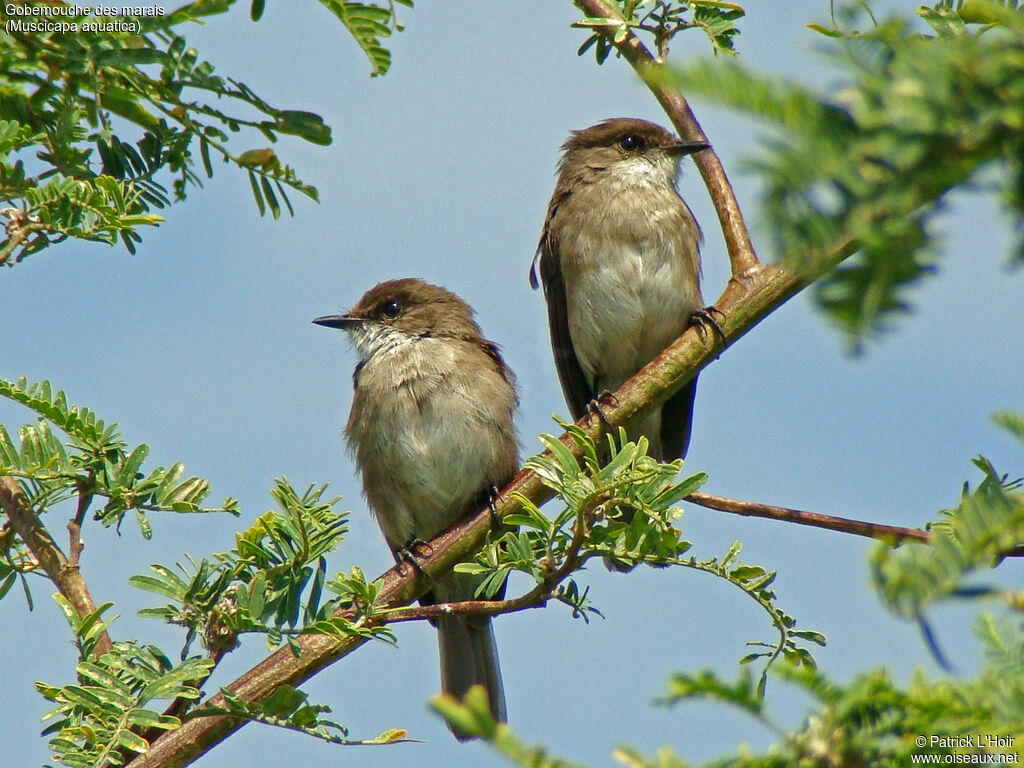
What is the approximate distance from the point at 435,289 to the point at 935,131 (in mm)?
6587

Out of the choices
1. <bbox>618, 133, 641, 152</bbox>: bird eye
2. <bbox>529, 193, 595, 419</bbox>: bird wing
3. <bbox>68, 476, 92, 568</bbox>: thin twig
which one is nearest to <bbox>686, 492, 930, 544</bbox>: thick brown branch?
<bbox>68, 476, 92, 568</bbox>: thin twig

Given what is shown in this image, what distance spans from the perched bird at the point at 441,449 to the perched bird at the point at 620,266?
570 mm

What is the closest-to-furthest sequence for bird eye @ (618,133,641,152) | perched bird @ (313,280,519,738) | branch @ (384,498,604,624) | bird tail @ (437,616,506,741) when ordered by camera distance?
branch @ (384,498,604,624) → perched bird @ (313,280,519,738) → bird tail @ (437,616,506,741) → bird eye @ (618,133,641,152)

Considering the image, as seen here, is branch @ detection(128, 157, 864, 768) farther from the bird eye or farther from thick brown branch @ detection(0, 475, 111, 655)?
the bird eye

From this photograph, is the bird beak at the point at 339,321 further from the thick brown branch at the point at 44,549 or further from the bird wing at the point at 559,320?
the thick brown branch at the point at 44,549

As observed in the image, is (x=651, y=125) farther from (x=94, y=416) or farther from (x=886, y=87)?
(x=886, y=87)

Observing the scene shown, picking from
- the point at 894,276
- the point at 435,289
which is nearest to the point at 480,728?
the point at 894,276

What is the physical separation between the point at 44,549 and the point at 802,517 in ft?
7.49

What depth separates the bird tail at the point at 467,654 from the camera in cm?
640

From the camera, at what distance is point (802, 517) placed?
335cm

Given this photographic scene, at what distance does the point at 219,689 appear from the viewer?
2.99 meters

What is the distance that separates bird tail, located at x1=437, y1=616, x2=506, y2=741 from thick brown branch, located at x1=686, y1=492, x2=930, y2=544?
302 centimetres

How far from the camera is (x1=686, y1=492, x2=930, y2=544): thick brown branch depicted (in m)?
3.08

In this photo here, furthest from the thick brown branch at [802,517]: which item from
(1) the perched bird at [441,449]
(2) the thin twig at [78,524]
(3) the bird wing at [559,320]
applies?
(3) the bird wing at [559,320]
